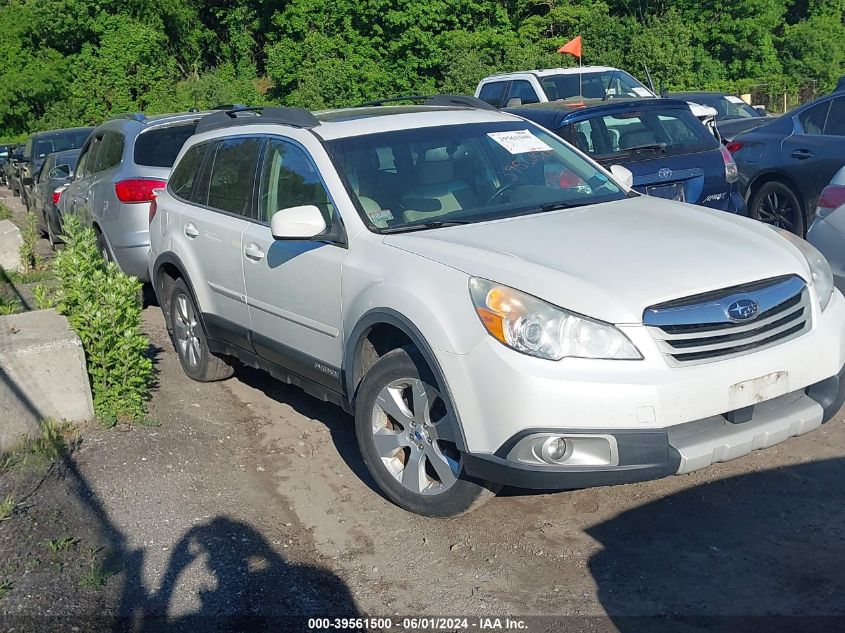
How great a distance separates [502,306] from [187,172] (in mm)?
3789

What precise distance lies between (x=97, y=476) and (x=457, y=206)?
2.41 m

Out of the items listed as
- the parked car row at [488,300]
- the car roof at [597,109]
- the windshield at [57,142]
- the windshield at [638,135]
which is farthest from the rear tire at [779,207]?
the windshield at [57,142]

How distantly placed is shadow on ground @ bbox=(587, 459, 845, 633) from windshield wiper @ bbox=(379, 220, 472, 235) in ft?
5.39

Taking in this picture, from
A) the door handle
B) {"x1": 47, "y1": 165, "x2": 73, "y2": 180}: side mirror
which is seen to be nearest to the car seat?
the door handle

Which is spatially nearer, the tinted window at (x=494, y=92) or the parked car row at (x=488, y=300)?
the parked car row at (x=488, y=300)

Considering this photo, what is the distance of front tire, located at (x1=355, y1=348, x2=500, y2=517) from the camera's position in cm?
451

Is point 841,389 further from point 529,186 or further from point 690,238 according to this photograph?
point 529,186

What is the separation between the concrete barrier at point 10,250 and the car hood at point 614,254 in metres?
8.35

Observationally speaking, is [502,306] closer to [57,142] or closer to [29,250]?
[29,250]

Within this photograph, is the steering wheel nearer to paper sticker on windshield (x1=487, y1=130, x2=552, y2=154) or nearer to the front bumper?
paper sticker on windshield (x1=487, y1=130, x2=552, y2=154)

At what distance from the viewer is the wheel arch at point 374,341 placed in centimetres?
453

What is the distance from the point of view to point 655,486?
5.05m

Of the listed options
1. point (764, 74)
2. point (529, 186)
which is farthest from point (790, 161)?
point (764, 74)

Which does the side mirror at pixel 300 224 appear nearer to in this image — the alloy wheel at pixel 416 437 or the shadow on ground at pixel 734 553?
the alloy wheel at pixel 416 437
